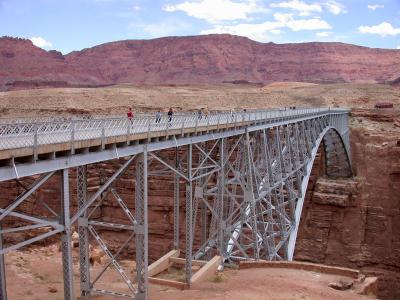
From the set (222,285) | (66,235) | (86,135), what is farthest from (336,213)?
(66,235)

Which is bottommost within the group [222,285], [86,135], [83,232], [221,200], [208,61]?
[222,285]

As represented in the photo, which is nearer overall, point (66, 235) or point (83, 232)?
point (66, 235)

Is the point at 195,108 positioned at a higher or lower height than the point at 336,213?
higher

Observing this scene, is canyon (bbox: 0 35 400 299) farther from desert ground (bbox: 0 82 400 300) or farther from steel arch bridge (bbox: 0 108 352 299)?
steel arch bridge (bbox: 0 108 352 299)

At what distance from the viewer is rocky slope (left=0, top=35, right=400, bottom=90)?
145 m

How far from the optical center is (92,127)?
1290cm

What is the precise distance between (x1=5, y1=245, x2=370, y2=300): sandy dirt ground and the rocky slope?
4782 inches

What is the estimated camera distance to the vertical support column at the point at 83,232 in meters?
15.5

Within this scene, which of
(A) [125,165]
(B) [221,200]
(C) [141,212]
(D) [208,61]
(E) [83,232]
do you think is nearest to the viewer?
(A) [125,165]

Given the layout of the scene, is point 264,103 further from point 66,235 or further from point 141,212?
point 66,235

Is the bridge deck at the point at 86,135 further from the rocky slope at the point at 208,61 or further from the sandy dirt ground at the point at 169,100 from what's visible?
the rocky slope at the point at 208,61

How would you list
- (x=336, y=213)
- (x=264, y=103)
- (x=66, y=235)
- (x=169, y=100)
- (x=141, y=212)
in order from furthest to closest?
(x=264, y=103), (x=169, y=100), (x=336, y=213), (x=141, y=212), (x=66, y=235)

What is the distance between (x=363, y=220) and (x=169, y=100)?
1523 inches

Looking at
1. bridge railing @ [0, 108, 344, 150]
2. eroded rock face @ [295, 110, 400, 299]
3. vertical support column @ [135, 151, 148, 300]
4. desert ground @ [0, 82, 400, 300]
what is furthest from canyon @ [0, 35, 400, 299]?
vertical support column @ [135, 151, 148, 300]
